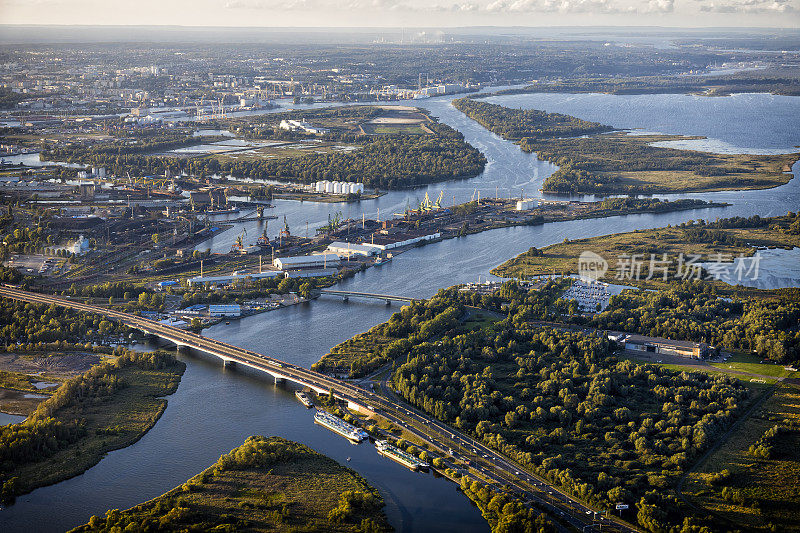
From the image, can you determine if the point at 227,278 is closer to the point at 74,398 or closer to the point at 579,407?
the point at 74,398

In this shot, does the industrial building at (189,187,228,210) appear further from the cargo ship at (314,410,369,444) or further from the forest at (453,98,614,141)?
the forest at (453,98,614,141)

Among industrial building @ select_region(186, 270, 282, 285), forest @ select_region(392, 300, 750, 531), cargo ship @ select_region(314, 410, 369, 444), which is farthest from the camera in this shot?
industrial building @ select_region(186, 270, 282, 285)

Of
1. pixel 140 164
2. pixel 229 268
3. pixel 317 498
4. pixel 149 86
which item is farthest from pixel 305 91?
pixel 317 498

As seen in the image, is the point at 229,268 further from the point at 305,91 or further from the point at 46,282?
the point at 305,91

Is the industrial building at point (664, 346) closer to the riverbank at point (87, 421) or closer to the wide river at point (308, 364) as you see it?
the wide river at point (308, 364)

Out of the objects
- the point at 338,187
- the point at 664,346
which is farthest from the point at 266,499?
the point at 338,187

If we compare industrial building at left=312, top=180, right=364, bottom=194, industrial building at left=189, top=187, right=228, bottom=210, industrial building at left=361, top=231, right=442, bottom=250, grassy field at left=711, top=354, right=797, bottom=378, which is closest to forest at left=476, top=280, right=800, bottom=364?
grassy field at left=711, top=354, right=797, bottom=378

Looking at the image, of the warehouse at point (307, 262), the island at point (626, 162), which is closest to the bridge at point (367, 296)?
the warehouse at point (307, 262)
